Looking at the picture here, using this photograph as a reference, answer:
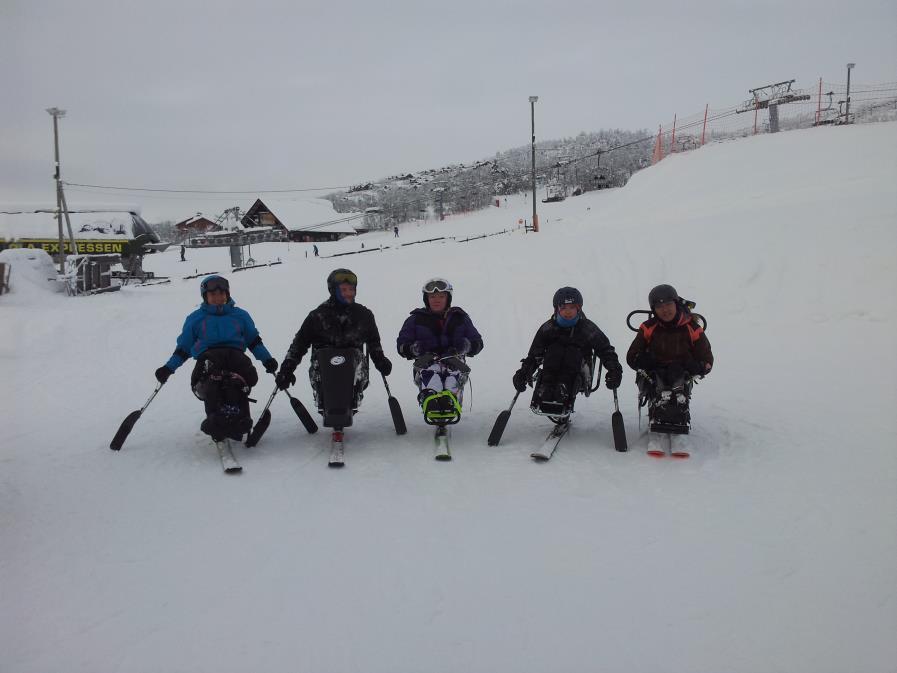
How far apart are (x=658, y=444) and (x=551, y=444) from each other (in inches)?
37.2

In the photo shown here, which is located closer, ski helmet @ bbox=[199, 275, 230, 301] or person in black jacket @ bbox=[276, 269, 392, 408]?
ski helmet @ bbox=[199, 275, 230, 301]

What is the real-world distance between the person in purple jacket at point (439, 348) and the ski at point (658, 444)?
5.77 ft

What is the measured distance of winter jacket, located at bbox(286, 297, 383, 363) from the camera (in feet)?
19.3

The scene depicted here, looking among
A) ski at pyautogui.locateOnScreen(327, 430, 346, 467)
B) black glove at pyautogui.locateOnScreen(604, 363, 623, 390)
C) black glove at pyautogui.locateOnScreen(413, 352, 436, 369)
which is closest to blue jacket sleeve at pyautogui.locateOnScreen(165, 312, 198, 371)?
ski at pyautogui.locateOnScreen(327, 430, 346, 467)

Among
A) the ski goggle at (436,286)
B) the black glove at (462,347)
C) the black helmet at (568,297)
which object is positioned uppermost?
the ski goggle at (436,286)

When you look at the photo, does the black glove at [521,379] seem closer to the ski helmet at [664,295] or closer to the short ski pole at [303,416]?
the ski helmet at [664,295]

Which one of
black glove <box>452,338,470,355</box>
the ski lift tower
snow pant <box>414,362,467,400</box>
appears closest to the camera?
snow pant <box>414,362,467,400</box>

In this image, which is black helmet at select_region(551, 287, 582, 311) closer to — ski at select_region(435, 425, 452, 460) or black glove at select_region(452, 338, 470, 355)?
black glove at select_region(452, 338, 470, 355)

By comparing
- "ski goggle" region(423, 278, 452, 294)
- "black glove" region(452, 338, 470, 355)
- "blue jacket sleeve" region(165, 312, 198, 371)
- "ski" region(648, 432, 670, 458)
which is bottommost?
"ski" region(648, 432, 670, 458)

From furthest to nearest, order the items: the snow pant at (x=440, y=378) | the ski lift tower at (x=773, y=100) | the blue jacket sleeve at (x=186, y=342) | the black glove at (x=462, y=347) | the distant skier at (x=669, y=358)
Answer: the ski lift tower at (x=773, y=100) → the black glove at (x=462, y=347) → the blue jacket sleeve at (x=186, y=342) → the snow pant at (x=440, y=378) → the distant skier at (x=669, y=358)

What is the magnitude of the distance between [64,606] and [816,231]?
42.1 feet

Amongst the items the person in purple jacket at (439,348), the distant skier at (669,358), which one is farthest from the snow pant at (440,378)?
the distant skier at (669,358)

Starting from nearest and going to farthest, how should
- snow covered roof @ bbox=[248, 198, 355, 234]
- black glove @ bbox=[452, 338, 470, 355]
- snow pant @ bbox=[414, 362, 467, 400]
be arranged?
snow pant @ bbox=[414, 362, 467, 400]
black glove @ bbox=[452, 338, 470, 355]
snow covered roof @ bbox=[248, 198, 355, 234]

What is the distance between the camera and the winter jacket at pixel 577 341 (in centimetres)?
566
